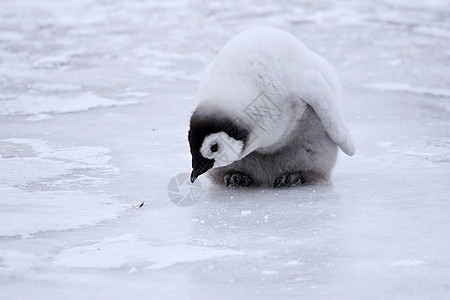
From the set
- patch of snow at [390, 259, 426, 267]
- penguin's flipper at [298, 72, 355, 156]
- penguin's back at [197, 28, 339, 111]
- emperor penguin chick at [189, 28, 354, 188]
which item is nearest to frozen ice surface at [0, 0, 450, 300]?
patch of snow at [390, 259, 426, 267]

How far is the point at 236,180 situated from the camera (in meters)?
4.11

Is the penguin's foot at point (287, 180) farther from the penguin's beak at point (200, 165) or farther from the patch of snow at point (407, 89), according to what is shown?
→ the patch of snow at point (407, 89)

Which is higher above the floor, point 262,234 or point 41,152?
point 262,234

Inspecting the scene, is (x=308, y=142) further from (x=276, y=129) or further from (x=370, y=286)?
(x=370, y=286)

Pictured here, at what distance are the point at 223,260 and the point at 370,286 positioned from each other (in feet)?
1.89

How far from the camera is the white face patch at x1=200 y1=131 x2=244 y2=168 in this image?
11.5 feet

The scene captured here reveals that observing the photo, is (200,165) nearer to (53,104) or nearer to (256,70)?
(256,70)

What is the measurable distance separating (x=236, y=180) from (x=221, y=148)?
1.91 feet

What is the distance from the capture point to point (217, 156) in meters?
3.58

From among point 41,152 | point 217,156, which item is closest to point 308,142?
point 217,156

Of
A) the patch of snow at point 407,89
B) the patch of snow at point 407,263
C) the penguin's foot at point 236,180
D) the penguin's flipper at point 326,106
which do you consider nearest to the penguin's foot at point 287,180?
the penguin's foot at point 236,180

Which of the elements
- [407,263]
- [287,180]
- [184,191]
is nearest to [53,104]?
[184,191]

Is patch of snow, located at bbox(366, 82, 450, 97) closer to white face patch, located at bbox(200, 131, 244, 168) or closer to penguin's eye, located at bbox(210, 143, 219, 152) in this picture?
white face patch, located at bbox(200, 131, 244, 168)

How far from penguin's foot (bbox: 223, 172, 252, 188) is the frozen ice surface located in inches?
3.4
